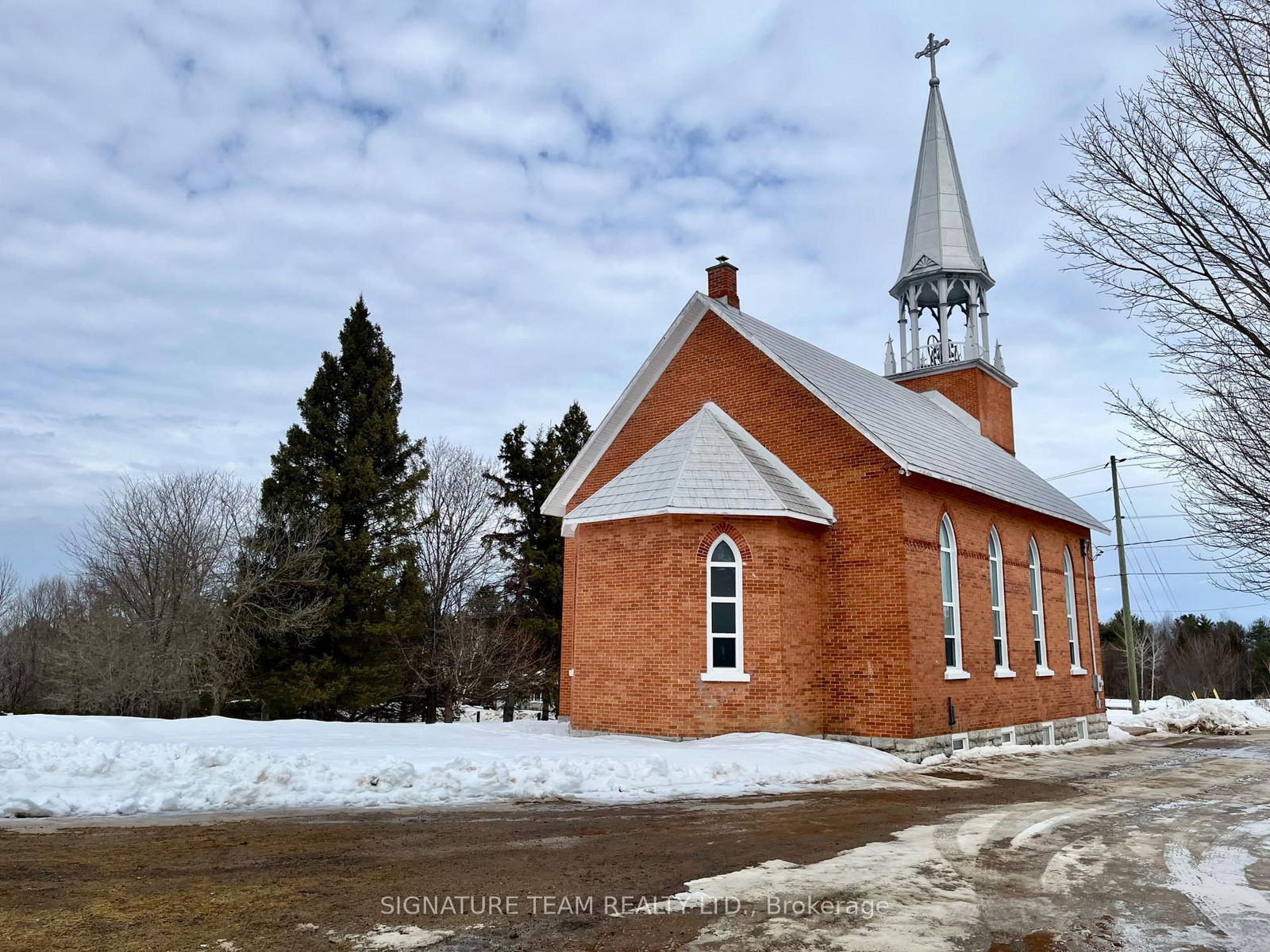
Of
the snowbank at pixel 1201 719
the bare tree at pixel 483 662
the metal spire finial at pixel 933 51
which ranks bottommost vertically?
the snowbank at pixel 1201 719

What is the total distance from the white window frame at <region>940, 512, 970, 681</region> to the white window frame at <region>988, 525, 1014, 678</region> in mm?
1751

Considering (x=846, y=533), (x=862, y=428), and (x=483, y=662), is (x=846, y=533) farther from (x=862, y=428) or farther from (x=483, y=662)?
(x=483, y=662)

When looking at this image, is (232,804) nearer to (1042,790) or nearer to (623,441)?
(1042,790)

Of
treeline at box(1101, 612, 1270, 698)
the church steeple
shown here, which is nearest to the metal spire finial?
the church steeple

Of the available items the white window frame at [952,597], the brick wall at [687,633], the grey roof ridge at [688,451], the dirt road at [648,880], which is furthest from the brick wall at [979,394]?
the dirt road at [648,880]

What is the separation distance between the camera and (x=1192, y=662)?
2544 inches

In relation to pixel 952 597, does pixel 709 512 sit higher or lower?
higher

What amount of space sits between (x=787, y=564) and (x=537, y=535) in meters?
21.1

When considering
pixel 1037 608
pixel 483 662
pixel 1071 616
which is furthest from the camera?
pixel 483 662

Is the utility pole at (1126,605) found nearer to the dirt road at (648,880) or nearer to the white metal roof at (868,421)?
the white metal roof at (868,421)

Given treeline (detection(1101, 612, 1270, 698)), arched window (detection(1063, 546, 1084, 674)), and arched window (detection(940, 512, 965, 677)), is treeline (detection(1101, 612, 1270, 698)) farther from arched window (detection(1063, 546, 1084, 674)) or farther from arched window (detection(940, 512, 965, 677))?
→ arched window (detection(940, 512, 965, 677))

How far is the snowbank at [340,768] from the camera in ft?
29.7

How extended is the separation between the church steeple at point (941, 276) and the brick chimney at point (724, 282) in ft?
30.9

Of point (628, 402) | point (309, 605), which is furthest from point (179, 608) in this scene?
point (628, 402)
